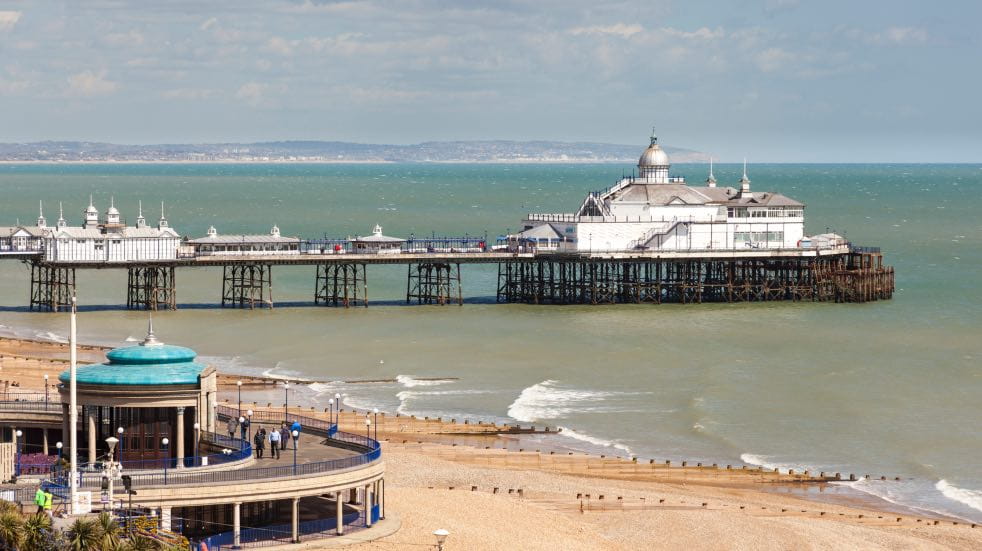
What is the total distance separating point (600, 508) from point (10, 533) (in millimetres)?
17327

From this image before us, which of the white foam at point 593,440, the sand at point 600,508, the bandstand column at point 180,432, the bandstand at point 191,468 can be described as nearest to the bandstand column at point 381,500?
the bandstand at point 191,468

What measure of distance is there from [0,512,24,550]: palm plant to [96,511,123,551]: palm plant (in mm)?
1375

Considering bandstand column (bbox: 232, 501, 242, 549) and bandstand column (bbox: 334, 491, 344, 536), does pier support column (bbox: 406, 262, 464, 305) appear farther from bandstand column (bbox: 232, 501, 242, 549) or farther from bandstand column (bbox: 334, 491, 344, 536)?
bandstand column (bbox: 232, 501, 242, 549)

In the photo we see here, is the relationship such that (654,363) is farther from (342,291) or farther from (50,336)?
(342,291)

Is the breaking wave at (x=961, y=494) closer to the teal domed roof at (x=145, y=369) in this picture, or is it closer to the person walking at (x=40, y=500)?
the teal domed roof at (x=145, y=369)

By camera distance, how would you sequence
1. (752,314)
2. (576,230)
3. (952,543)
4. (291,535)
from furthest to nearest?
(576,230) < (752,314) < (952,543) < (291,535)

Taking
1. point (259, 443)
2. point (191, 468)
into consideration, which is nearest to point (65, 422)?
point (191, 468)

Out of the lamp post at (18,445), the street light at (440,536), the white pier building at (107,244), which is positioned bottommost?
the street light at (440,536)

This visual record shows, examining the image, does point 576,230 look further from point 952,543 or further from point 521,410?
point 952,543

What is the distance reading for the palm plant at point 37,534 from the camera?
97.7 ft

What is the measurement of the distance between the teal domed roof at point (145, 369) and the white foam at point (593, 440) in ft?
61.3

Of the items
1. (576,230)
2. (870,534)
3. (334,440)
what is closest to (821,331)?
(576,230)

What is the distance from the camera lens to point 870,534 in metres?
41.2

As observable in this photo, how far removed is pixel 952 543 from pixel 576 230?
5711 cm
